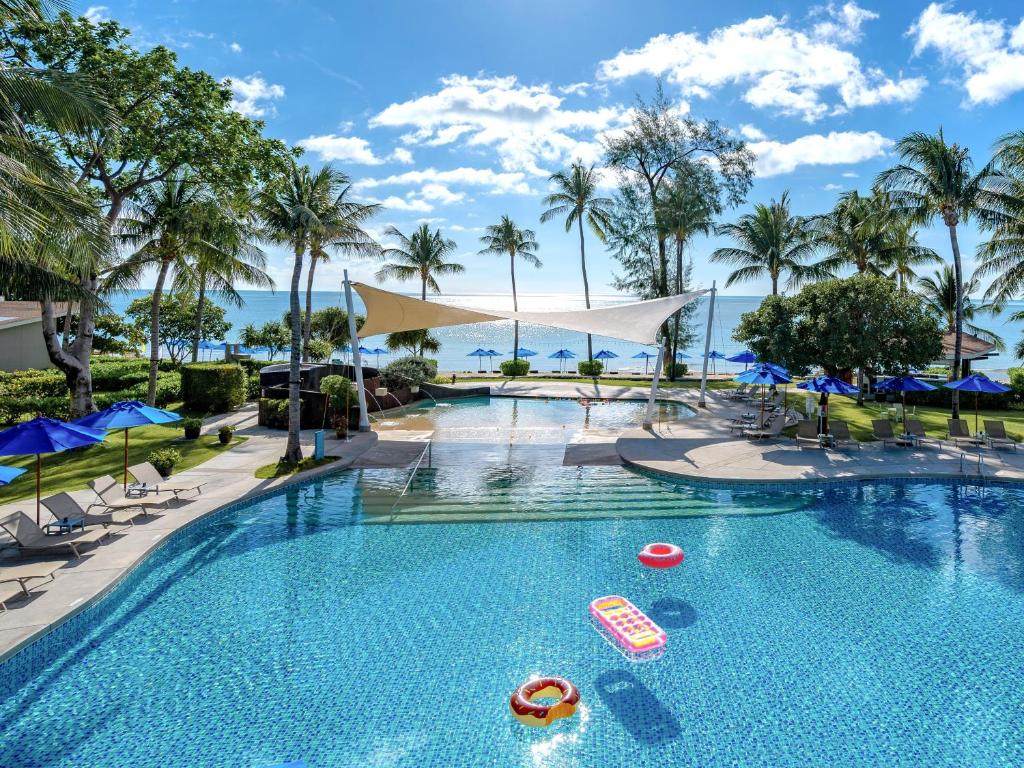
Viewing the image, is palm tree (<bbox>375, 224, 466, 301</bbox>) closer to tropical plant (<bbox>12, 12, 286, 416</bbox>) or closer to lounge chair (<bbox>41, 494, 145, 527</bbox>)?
tropical plant (<bbox>12, 12, 286, 416</bbox>)

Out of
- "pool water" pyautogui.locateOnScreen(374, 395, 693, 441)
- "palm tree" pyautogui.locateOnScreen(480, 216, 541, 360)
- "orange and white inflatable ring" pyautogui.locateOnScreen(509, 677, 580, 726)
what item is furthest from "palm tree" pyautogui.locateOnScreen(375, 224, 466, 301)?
"orange and white inflatable ring" pyautogui.locateOnScreen(509, 677, 580, 726)

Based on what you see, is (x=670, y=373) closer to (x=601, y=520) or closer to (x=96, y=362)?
(x=601, y=520)

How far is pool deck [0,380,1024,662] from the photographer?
23.3ft

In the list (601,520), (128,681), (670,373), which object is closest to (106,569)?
(128,681)

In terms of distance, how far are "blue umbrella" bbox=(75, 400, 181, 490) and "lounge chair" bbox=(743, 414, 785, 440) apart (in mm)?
14932

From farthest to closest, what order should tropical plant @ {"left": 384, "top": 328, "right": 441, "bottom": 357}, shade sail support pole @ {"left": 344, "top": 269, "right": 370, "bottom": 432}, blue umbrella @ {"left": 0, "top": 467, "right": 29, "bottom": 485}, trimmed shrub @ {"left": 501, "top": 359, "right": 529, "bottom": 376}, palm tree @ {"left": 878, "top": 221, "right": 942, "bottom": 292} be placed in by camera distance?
trimmed shrub @ {"left": 501, "top": 359, "right": 529, "bottom": 376} < tropical plant @ {"left": 384, "top": 328, "right": 441, "bottom": 357} < palm tree @ {"left": 878, "top": 221, "right": 942, "bottom": 292} < shade sail support pole @ {"left": 344, "top": 269, "right": 370, "bottom": 432} < blue umbrella @ {"left": 0, "top": 467, "right": 29, "bottom": 485}

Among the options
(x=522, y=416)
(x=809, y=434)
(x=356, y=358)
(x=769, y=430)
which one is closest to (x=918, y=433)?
(x=809, y=434)

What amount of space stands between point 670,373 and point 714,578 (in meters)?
26.7

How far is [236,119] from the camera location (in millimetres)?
16766

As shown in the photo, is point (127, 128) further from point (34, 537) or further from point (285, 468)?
point (34, 537)

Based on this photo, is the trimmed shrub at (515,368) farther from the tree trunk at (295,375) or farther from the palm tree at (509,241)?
the tree trunk at (295,375)

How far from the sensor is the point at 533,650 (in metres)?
6.42

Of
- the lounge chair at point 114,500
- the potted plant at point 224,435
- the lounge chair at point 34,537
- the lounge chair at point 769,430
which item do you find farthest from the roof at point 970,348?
the lounge chair at point 34,537

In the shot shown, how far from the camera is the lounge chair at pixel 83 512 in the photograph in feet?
28.1
